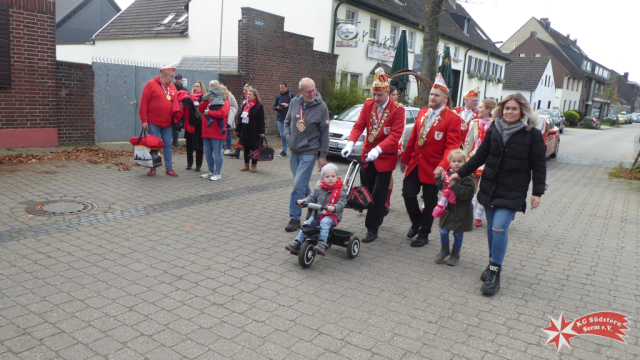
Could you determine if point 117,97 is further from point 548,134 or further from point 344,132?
point 548,134

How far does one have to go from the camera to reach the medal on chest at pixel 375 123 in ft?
18.7

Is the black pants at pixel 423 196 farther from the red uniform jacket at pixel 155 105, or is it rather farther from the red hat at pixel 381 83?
the red uniform jacket at pixel 155 105

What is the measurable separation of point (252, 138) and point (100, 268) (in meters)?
5.82

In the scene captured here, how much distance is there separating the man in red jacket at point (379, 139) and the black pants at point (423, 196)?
0.27 m

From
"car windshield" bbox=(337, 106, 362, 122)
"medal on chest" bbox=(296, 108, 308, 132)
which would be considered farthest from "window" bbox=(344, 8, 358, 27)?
"medal on chest" bbox=(296, 108, 308, 132)

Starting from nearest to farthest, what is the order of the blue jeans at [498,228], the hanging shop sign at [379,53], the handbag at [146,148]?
the blue jeans at [498,228] → the handbag at [146,148] → the hanging shop sign at [379,53]

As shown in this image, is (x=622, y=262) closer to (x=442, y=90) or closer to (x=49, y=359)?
(x=442, y=90)

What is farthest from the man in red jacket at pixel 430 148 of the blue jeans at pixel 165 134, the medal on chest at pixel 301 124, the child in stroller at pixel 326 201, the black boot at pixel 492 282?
the blue jeans at pixel 165 134

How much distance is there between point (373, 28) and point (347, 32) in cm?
435

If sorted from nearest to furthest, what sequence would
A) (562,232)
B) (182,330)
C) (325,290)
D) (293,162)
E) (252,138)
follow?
(182,330) → (325,290) → (293,162) → (562,232) → (252,138)

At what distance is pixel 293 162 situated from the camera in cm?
645

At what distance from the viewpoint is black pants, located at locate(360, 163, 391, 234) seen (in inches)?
229

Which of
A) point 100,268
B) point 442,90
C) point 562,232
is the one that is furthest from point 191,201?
point 562,232

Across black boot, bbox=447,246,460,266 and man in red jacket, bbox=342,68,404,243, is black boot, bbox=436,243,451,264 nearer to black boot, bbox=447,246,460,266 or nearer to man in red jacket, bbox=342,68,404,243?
black boot, bbox=447,246,460,266
